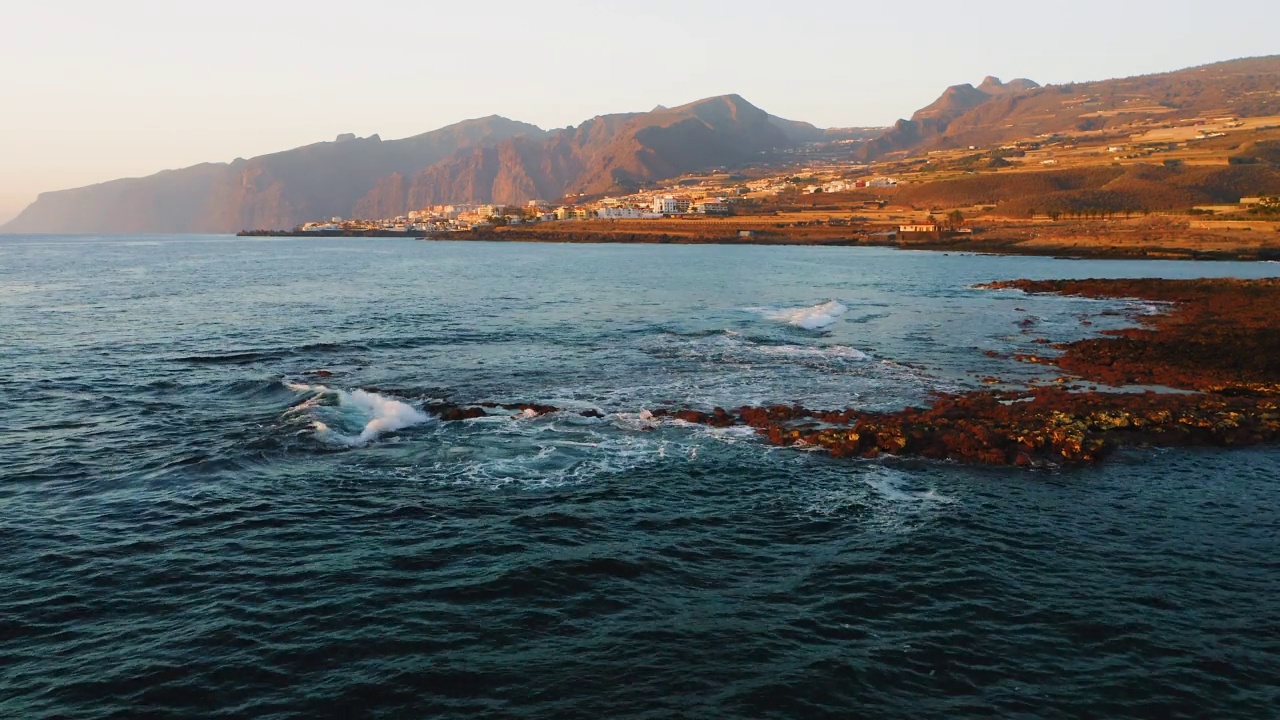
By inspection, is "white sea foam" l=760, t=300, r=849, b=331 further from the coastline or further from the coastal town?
the coastal town

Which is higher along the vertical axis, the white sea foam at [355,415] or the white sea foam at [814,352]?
the white sea foam at [355,415]

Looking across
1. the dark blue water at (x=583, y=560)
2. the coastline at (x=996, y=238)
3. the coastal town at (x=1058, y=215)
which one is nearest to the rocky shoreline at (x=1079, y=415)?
the dark blue water at (x=583, y=560)

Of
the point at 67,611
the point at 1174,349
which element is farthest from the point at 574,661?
the point at 1174,349

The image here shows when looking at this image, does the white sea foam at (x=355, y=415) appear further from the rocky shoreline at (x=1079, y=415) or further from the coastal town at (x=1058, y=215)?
the coastal town at (x=1058, y=215)

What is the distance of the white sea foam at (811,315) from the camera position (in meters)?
50.9

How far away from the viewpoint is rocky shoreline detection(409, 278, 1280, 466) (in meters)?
22.7

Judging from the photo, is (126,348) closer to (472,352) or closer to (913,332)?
(472,352)

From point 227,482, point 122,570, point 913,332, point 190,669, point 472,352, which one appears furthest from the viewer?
point 913,332

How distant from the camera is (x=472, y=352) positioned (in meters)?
40.8

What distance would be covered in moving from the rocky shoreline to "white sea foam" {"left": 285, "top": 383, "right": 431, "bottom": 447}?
4.87 ft

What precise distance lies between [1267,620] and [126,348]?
1875 inches

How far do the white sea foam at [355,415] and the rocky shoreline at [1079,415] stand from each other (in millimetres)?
1486

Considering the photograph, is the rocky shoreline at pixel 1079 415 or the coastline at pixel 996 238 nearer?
the rocky shoreline at pixel 1079 415

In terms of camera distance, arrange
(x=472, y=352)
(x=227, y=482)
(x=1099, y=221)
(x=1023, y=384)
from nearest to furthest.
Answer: (x=227, y=482)
(x=1023, y=384)
(x=472, y=352)
(x=1099, y=221)
